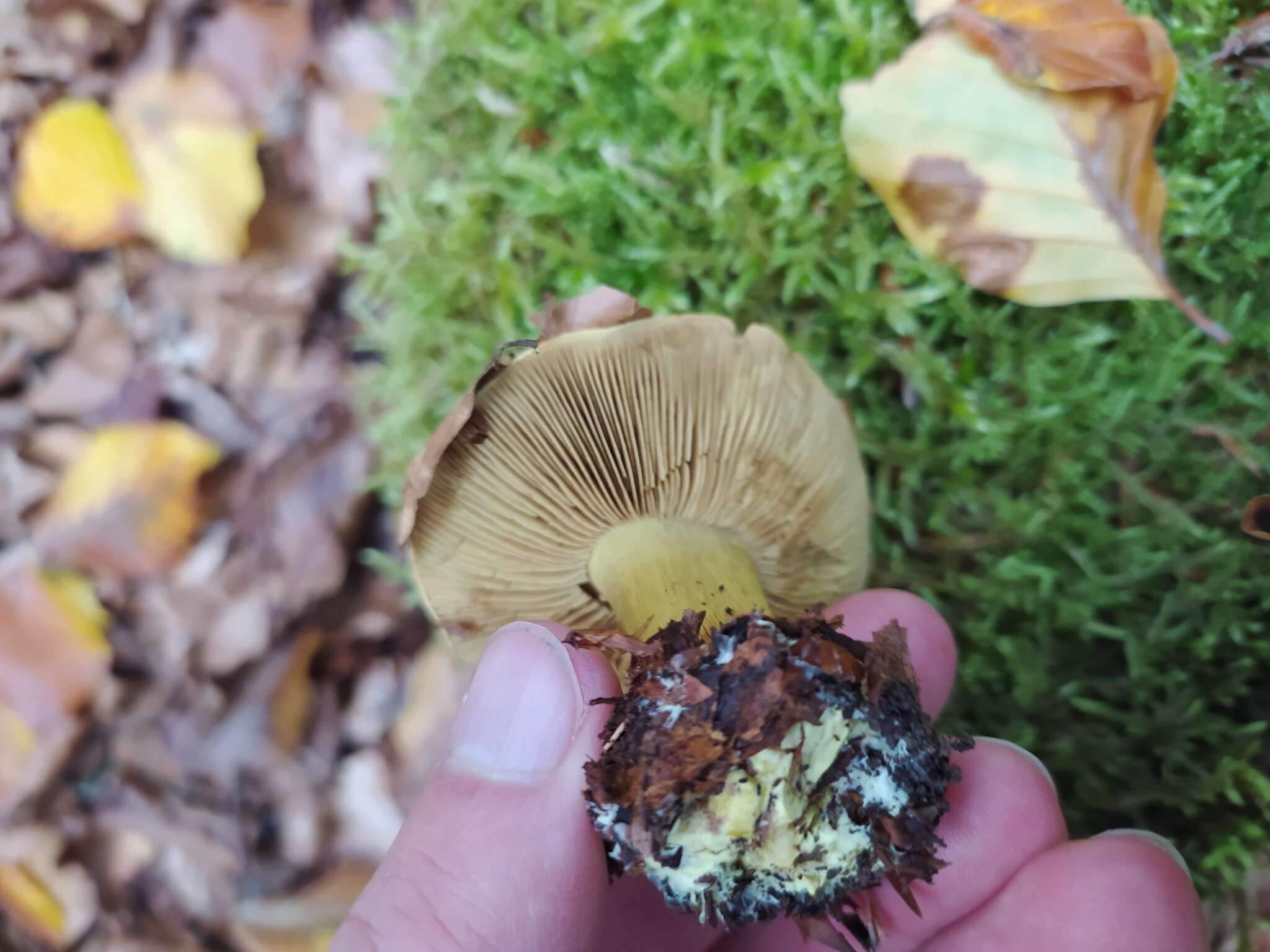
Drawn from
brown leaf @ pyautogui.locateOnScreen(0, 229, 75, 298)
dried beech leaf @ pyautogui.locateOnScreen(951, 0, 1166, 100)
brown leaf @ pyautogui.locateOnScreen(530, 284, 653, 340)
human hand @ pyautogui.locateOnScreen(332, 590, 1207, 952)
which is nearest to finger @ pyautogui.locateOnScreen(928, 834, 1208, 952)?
human hand @ pyautogui.locateOnScreen(332, 590, 1207, 952)

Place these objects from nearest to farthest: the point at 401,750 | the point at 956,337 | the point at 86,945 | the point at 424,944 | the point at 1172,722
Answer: the point at 424,944
the point at 1172,722
the point at 956,337
the point at 86,945
the point at 401,750

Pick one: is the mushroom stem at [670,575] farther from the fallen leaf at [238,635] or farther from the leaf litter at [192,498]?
the fallen leaf at [238,635]

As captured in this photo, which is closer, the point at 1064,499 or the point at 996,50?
the point at 996,50

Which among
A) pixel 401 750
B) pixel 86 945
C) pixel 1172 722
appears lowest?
pixel 86 945

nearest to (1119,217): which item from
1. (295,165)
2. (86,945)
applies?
(295,165)

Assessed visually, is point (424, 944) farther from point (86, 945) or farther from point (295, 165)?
point (295, 165)

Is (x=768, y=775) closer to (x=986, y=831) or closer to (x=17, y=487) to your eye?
(x=986, y=831)

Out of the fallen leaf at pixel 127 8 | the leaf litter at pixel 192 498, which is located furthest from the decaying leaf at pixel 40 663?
the fallen leaf at pixel 127 8

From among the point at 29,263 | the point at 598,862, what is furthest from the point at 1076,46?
the point at 29,263
